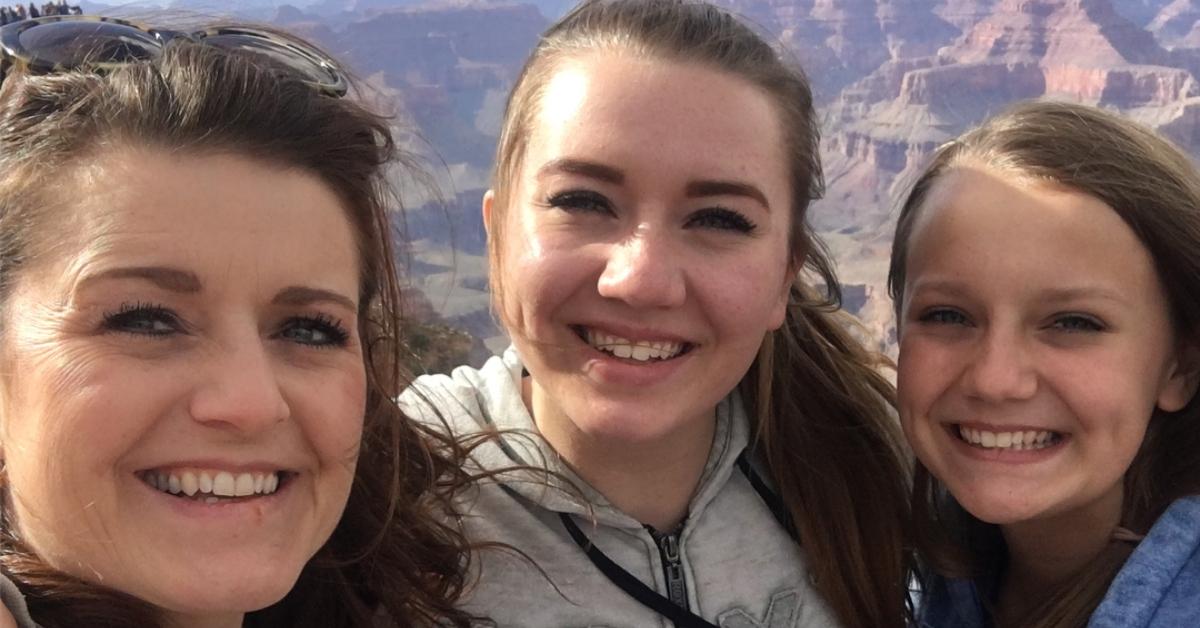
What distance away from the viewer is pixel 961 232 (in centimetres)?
188

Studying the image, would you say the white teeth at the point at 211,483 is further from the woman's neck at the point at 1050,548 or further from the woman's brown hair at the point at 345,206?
the woman's neck at the point at 1050,548

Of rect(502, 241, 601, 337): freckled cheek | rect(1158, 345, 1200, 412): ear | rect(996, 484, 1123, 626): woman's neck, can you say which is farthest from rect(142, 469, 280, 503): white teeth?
rect(1158, 345, 1200, 412): ear

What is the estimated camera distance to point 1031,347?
184 centimetres

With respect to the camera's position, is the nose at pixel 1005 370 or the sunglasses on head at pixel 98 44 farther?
the nose at pixel 1005 370

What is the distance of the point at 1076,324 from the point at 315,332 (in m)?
1.32

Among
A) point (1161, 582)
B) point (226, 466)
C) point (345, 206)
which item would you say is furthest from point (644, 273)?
point (1161, 582)

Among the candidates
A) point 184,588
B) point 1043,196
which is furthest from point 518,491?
point 1043,196

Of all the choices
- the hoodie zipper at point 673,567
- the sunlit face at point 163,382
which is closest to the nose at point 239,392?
the sunlit face at point 163,382

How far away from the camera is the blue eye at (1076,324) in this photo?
6.01 ft

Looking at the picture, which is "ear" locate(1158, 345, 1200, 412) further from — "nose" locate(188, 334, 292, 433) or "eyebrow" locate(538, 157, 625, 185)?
"nose" locate(188, 334, 292, 433)

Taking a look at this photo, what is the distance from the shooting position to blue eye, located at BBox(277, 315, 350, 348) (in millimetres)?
1383

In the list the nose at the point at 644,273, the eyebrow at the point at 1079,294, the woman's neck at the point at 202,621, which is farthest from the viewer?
the eyebrow at the point at 1079,294

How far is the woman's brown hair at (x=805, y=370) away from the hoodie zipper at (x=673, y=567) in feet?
0.89

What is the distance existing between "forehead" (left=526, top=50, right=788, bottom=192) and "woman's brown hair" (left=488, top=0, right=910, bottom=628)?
35mm
